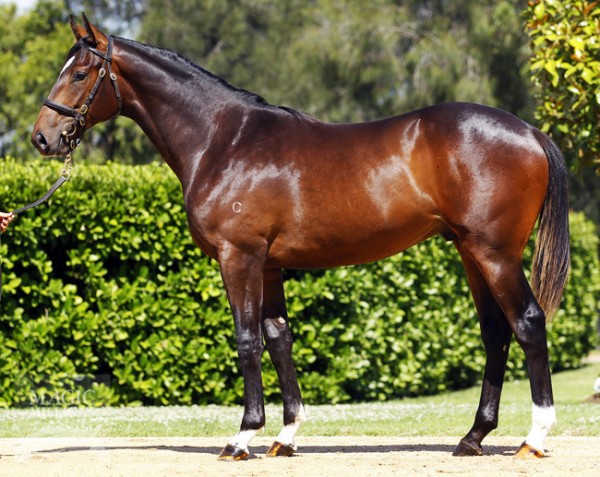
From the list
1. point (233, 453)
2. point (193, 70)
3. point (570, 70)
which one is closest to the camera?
point (233, 453)

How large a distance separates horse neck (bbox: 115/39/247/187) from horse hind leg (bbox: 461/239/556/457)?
188 cm

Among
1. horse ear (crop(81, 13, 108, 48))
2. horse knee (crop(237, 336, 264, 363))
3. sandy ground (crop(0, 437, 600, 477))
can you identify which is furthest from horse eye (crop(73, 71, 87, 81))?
sandy ground (crop(0, 437, 600, 477))

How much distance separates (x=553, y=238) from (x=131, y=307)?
200 inches

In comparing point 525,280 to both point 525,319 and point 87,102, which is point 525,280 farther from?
point 87,102

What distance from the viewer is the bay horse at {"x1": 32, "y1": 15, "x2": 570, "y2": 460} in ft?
18.8

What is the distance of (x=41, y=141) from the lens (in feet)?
19.7

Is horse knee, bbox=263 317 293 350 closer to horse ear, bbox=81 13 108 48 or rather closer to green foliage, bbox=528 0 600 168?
horse ear, bbox=81 13 108 48

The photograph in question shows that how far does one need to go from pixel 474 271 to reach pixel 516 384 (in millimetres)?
7326

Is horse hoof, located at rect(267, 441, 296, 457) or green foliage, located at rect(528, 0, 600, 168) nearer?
horse hoof, located at rect(267, 441, 296, 457)

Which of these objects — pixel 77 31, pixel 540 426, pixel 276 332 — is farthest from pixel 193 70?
pixel 540 426

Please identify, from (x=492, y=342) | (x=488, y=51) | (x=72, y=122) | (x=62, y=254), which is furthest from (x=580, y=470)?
(x=488, y=51)

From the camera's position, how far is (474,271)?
6168 millimetres

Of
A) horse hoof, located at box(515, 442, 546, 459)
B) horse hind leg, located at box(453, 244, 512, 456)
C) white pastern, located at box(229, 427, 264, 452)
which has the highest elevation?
horse hind leg, located at box(453, 244, 512, 456)

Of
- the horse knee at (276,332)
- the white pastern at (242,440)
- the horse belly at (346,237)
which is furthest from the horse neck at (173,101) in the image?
the white pastern at (242,440)
